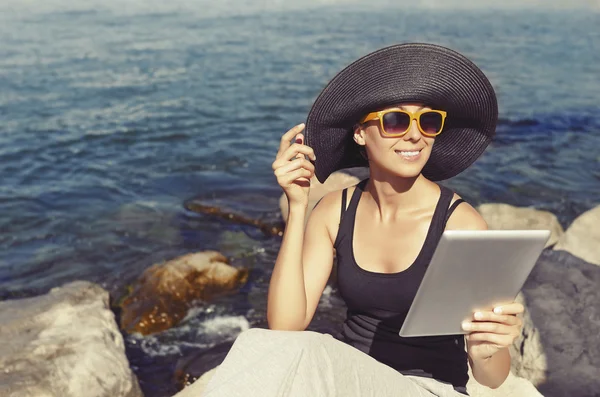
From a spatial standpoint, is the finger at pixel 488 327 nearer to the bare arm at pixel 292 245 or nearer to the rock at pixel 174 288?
the bare arm at pixel 292 245

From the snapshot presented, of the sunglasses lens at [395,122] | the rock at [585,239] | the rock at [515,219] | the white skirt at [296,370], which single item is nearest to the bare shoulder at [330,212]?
the sunglasses lens at [395,122]

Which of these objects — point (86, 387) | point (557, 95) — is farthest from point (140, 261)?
point (557, 95)

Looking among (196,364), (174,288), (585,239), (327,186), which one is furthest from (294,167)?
(327,186)

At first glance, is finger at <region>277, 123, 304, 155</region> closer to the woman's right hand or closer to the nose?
the woman's right hand

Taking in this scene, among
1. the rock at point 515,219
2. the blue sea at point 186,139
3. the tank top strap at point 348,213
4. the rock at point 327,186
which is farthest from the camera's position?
the rock at point 327,186

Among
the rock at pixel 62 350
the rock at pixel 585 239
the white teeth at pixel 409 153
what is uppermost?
the white teeth at pixel 409 153

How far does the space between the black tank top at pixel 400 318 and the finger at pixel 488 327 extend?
0.56 m

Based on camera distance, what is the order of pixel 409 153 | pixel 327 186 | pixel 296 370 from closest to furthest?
pixel 296 370 → pixel 409 153 → pixel 327 186

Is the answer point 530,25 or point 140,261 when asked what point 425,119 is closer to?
point 140,261

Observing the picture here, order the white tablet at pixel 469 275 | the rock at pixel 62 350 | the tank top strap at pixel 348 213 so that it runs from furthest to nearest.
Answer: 1. the rock at pixel 62 350
2. the tank top strap at pixel 348 213
3. the white tablet at pixel 469 275

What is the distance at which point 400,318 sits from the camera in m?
3.46

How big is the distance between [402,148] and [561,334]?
2889mm

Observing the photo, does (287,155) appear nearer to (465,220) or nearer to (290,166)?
(290,166)

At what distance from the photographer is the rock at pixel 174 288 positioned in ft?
24.7
